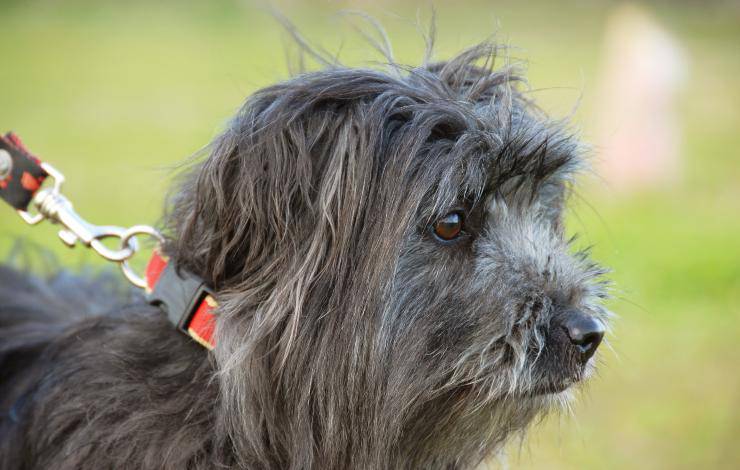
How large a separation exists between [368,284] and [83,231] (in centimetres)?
109

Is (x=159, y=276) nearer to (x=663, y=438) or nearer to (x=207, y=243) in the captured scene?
(x=207, y=243)

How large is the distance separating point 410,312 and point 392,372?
0.18m

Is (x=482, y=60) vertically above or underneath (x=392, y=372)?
above

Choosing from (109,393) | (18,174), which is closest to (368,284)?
(109,393)

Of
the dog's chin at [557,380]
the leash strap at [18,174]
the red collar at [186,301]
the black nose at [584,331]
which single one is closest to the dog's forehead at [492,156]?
the black nose at [584,331]

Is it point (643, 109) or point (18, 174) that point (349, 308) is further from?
point (643, 109)

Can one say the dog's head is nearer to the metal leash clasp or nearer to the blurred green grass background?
the metal leash clasp

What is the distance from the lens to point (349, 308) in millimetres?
2555

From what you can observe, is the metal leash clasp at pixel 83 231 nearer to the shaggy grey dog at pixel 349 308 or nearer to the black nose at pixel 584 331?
the shaggy grey dog at pixel 349 308

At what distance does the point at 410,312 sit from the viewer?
260 cm

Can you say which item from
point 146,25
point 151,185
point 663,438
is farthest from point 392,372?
point 146,25

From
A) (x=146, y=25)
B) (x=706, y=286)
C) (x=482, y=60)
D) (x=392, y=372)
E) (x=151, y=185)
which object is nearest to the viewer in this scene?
(x=392, y=372)

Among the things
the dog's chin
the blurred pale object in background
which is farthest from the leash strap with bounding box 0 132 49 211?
the blurred pale object in background

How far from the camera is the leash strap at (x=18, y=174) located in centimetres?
318
